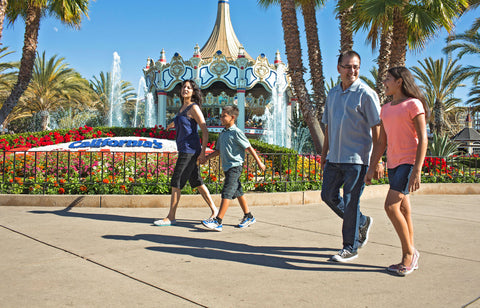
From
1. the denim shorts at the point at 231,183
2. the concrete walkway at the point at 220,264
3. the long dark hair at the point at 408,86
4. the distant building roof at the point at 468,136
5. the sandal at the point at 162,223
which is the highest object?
the distant building roof at the point at 468,136

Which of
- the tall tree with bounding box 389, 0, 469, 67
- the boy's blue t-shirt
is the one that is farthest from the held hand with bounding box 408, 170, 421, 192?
the tall tree with bounding box 389, 0, 469, 67

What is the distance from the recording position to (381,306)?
2635 millimetres

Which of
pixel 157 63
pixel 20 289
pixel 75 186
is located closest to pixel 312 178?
pixel 75 186

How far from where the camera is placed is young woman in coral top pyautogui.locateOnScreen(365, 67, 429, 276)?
10.9ft

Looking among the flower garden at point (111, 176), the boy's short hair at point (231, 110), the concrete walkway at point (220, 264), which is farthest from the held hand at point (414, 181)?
the flower garden at point (111, 176)

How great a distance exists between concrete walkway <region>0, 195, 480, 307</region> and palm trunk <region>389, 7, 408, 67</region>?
9372mm

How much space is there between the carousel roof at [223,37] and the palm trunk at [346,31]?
17357 mm

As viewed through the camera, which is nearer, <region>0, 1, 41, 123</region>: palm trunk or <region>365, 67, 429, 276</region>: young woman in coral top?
<region>365, 67, 429, 276</region>: young woman in coral top

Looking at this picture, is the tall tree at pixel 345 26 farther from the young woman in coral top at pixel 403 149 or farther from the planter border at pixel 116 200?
the young woman in coral top at pixel 403 149

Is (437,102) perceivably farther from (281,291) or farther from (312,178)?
(281,291)

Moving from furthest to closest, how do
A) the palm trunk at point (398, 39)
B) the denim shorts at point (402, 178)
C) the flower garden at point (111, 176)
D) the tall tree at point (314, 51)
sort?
the tall tree at point (314, 51) → the palm trunk at point (398, 39) → the flower garden at point (111, 176) → the denim shorts at point (402, 178)

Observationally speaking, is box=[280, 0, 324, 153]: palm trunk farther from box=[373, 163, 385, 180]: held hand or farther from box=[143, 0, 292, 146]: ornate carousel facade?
box=[143, 0, 292, 146]: ornate carousel facade

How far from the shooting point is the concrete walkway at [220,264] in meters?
2.76

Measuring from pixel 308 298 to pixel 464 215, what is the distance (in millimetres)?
5060
